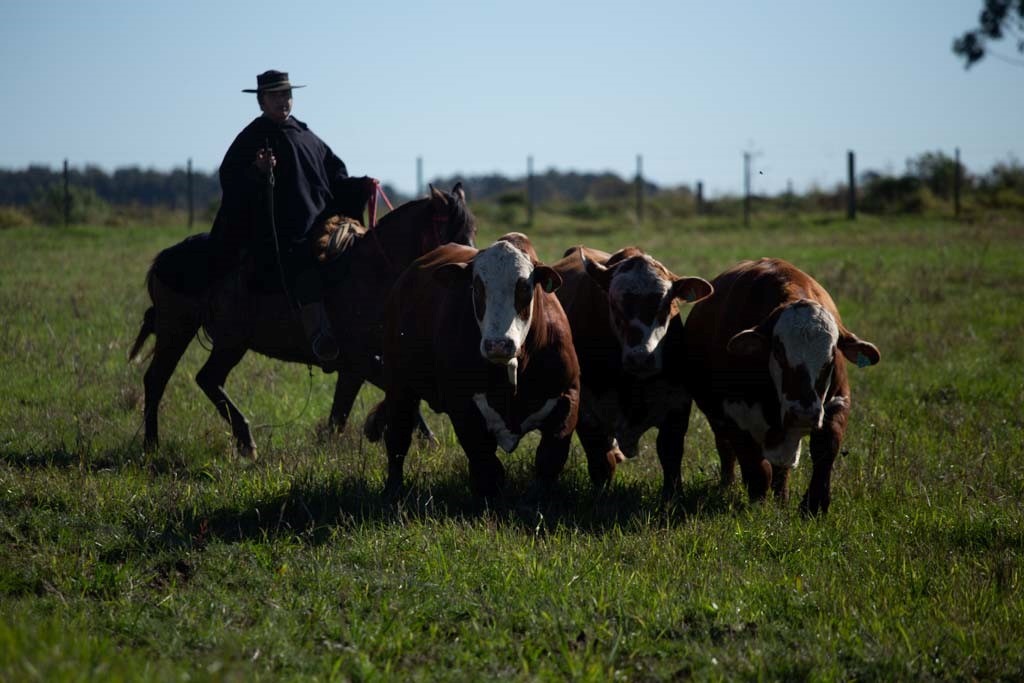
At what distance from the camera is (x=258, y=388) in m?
11.0

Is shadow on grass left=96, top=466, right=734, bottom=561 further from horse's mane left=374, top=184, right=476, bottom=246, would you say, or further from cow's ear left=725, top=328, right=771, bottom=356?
horse's mane left=374, top=184, right=476, bottom=246

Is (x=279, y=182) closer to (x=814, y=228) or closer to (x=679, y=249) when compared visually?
(x=679, y=249)

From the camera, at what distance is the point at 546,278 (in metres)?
6.91

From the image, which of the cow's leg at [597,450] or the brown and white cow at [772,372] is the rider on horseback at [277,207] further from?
the brown and white cow at [772,372]

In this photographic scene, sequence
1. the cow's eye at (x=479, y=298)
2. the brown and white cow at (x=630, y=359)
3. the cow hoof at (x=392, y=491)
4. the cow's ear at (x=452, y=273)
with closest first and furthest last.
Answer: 1. the cow's eye at (x=479, y=298)
2. the cow's ear at (x=452, y=273)
3. the cow hoof at (x=392, y=491)
4. the brown and white cow at (x=630, y=359)

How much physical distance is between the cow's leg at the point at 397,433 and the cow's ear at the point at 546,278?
3.99ft

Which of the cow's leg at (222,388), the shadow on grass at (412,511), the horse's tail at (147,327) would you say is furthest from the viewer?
the horse's tail at (147,327)

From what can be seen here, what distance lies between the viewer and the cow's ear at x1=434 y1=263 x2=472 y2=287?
7.02 m

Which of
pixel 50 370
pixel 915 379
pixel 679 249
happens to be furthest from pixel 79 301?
pixel 679 249

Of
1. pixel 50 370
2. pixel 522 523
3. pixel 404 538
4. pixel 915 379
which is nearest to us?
pixel 404 538

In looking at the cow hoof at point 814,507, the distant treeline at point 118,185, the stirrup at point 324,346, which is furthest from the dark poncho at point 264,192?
the distant treeline at point 118,185

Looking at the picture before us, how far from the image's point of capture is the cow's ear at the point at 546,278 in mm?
6848

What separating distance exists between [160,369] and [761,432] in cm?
466

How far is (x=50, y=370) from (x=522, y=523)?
5.79 m
